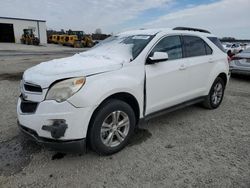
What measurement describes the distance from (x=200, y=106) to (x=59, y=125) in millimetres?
3789

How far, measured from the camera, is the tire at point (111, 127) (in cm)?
305

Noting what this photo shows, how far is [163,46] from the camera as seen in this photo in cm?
400

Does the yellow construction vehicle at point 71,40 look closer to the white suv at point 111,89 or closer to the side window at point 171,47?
the white suv at point 111,89

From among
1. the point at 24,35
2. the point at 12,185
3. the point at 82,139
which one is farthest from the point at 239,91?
the point at 24,35

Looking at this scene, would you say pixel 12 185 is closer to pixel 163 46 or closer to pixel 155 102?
pixel 155 102

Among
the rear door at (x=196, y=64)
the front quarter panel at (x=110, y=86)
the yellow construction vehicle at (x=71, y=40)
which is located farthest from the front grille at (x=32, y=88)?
the yellow construction vehicle at (x=71, y=40)

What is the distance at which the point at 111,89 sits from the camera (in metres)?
3.07

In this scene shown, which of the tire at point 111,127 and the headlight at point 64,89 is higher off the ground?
the headlight at point 64,89

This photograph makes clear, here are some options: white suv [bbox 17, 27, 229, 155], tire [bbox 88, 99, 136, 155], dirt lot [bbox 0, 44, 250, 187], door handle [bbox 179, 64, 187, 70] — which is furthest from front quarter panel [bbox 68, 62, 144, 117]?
door handle [bbox 179, 64, 187, 70]

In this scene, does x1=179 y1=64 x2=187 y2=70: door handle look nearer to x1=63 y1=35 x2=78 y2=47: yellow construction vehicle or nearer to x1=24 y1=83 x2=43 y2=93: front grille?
x1=24 y1=83 x2=43 y2=93: front grille

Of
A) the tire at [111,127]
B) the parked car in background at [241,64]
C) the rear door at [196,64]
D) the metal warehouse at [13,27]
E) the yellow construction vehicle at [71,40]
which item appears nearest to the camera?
the tire at [111,127]

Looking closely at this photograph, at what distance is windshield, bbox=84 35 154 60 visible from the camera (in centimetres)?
370

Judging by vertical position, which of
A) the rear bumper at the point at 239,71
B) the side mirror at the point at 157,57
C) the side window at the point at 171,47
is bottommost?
the rear bumper at the point at 239,71

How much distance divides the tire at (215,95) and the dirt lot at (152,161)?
72cm
